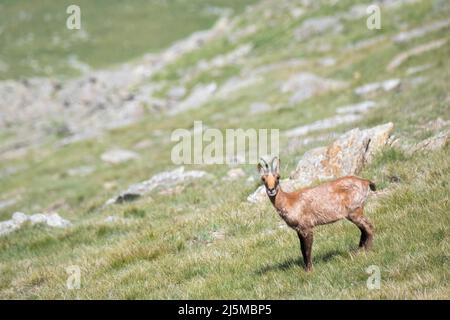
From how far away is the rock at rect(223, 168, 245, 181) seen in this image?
18.6m

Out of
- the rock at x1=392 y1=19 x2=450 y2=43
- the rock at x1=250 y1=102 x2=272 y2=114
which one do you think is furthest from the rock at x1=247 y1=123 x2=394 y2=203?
the rock at x1=392 y1=19 x2=450 y2=43

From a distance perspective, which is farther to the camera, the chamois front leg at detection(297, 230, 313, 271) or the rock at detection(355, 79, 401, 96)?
the rock at detection(355, 79, 401, 96)

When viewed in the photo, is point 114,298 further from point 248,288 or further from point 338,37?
point 338,37

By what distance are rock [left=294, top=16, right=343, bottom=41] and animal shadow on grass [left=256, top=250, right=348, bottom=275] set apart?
49.4 meters

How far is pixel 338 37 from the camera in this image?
5206cm

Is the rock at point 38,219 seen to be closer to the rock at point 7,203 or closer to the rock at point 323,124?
the rock at point 323,124

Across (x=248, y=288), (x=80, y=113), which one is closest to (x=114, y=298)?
(x=248, y=288)

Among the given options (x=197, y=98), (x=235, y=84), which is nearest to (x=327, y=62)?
(x=235, y=84)

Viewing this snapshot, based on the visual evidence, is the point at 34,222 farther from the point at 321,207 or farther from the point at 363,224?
the point at 363,224

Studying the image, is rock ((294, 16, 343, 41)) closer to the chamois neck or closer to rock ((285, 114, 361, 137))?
rock ((285, 114, 361, 137))

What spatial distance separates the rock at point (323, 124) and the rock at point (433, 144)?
11.2 meters

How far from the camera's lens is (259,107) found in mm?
39969

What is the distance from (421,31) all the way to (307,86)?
983cm

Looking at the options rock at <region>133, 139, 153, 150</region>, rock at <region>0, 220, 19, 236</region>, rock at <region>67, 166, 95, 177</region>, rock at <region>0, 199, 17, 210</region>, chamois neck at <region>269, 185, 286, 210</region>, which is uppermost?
rock at <region>133, 139, 153, 150</region>
